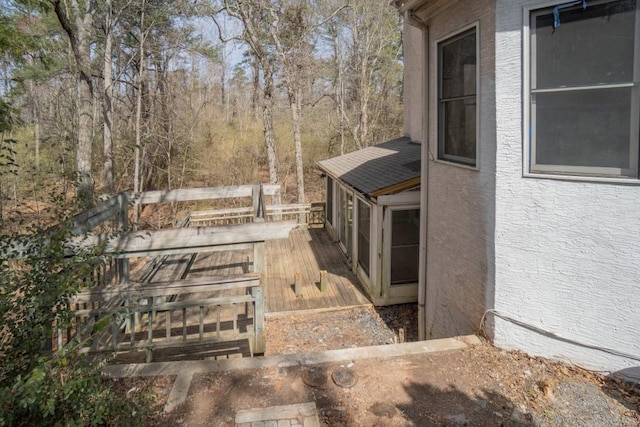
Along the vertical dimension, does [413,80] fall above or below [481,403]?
above

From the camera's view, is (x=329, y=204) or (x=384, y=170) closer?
(x=384, y=170)

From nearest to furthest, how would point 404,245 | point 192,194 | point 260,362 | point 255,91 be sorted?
point 260,362 → point 192,194 → point 404,245 → point 255,91

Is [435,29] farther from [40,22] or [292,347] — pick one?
[40,22]

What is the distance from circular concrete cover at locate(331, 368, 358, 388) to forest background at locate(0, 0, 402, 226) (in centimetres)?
867

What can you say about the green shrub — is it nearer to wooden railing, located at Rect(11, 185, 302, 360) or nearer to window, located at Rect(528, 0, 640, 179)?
wooden railing, located at Rect(11, 185, 302, 360)

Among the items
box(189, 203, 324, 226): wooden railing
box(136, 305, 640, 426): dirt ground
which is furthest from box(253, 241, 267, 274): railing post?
box(189, 203, 324, 226): wooden railing

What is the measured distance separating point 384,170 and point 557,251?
5.46m

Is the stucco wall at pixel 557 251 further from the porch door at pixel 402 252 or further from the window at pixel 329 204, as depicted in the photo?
the window at pixel 329 204

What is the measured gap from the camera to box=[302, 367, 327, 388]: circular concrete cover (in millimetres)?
3348

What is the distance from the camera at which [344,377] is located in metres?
3.41

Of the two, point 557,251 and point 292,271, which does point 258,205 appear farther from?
point 557,251

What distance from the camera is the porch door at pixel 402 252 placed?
301 inches

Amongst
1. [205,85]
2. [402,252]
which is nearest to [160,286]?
[402,252]

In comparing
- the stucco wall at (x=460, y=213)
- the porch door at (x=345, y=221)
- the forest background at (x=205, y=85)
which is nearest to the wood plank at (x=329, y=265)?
the porch door at (x=345, y=221)
